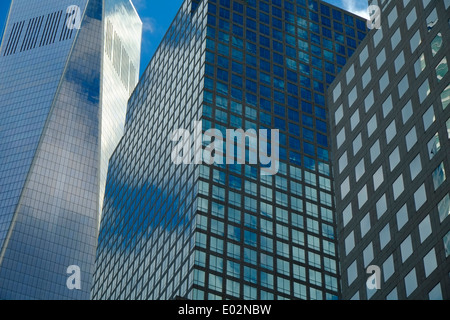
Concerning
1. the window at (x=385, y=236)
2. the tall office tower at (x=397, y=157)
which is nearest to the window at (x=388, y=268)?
the tall office tower at (x=397, y=157)

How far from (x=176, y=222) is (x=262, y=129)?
77.8 feet

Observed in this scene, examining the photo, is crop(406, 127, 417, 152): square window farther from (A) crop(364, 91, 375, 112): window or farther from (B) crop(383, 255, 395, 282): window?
(B) crop(383, 255, 395, 282): window

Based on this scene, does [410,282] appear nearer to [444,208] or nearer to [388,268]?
[388,268]

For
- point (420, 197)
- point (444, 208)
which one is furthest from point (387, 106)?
point (444, 208)

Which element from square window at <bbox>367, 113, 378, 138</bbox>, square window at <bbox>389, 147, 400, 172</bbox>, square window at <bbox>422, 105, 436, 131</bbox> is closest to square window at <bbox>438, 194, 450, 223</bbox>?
square window at <bbox>422, 105, 436, 131</bbox>

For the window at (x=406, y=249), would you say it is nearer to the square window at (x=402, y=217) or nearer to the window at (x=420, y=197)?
the square window at (x=402, y=217)

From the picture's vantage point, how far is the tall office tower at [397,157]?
2317 inches

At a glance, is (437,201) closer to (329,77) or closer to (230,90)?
(230,90)

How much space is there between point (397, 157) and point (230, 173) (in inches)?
2685

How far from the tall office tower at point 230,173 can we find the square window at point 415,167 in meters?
57.8

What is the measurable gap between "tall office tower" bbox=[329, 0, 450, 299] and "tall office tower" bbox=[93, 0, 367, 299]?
159 ft

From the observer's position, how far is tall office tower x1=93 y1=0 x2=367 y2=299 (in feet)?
409

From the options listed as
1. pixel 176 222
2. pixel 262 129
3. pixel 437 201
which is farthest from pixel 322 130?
pixel 437 201

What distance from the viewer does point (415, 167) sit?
207ft
